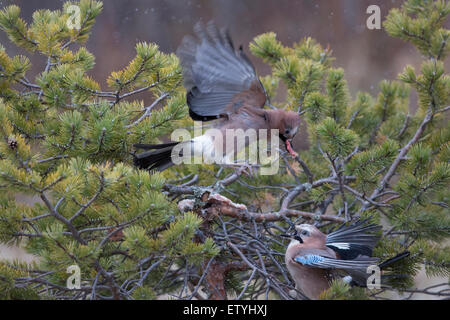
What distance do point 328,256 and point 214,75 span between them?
2.27ft

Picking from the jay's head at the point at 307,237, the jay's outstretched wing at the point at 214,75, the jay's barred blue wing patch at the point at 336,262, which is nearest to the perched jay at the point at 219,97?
the jay's outstretched wing at the point at 214,75

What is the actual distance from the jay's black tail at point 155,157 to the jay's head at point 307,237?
510 millimetres

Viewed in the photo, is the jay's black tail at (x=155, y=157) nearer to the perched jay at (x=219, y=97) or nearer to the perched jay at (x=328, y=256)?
the perched jay at (x=219, y=97)

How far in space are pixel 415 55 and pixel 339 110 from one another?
107 inches

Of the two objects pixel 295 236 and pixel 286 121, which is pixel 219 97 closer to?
pixel 286 121

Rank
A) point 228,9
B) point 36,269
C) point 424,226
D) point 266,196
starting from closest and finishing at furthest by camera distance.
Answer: point 36,269, point 424,226, point 266,196, point 228,9

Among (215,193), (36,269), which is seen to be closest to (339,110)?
(215,193)

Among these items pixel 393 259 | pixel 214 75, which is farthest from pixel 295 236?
pixel 214 75

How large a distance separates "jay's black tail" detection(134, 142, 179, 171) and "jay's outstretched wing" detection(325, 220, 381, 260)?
1.99ft

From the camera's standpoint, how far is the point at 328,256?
1.52 m

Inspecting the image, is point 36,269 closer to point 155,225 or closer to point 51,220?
point 51,220

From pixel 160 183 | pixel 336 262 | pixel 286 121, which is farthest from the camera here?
pixel 286 121

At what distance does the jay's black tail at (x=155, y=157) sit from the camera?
174 centimetres
